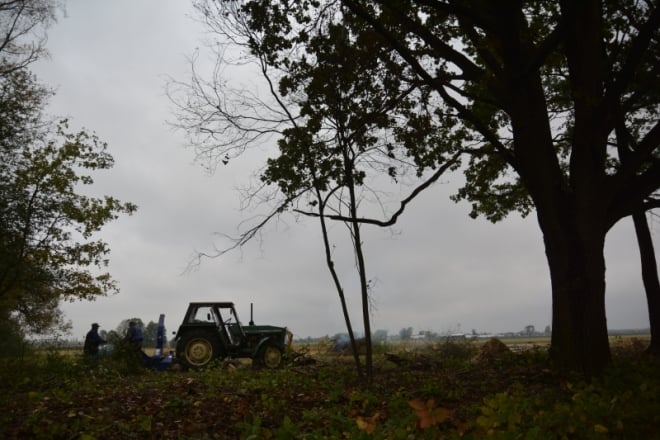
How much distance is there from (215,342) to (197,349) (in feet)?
1.79

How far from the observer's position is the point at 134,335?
13.3 meters

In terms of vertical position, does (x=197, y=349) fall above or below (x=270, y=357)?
above

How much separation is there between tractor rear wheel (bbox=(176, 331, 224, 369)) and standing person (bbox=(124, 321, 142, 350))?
4.61 ft

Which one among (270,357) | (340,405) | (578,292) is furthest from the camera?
(270,357)

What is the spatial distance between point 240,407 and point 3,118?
46.9 feet

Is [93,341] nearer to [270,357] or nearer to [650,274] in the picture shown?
[270,357]

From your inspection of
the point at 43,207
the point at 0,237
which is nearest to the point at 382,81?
the point at 0,237

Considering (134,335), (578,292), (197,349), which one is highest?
(578,292)

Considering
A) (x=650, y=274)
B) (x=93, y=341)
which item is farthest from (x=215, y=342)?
(x=650, y=274)

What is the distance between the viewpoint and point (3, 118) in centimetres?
1578

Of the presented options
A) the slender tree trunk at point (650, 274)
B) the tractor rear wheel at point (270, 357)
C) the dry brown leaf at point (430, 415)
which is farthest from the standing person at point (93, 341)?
the slender tree trunk at point (650, 274)

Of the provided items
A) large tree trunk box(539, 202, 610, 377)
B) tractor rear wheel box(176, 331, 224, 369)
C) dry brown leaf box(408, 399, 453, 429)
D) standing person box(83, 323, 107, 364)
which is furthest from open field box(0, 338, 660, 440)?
tractor rear wheel box(176, 331, 224, 369)

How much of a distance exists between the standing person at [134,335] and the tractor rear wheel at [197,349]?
1406mm

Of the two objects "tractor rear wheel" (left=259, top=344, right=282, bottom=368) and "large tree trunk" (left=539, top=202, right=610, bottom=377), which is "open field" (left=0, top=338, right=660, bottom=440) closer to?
"large tree trunk" (left=539, top=202, right=610, bottom=377)
